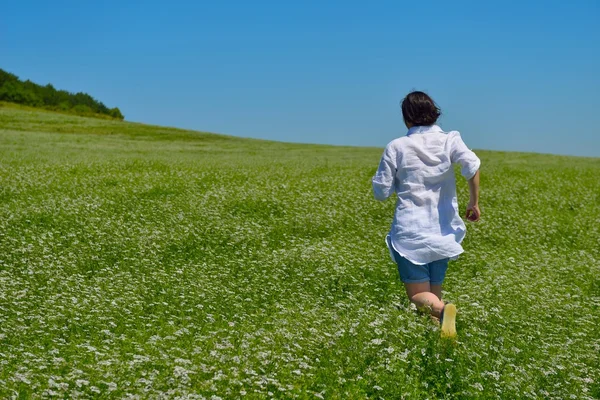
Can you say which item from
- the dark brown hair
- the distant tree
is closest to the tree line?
the distant tree

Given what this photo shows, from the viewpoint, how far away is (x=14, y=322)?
11094 millimetres

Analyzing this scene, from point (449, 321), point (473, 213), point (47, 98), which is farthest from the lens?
point (47, 98)

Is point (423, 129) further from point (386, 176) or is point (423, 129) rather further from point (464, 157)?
point (386, 176)

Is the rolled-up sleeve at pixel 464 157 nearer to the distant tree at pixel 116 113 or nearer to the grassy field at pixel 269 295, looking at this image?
the grassy field at pixel 269 295

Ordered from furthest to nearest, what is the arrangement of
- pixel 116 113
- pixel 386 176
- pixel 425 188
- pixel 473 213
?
pixel 116 113 → pixel 425 188 → pixel 386 176 → pixel 473 213

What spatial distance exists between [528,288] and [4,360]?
992 centimetres

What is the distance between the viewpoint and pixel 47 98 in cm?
12125

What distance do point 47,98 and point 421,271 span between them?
121496 mm

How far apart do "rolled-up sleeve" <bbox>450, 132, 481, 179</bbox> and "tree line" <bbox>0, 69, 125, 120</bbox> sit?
113376 mm

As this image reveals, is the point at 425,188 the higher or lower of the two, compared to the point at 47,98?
lower

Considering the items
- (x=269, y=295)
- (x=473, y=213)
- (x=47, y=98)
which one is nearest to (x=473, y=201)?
(x=473, y=213)

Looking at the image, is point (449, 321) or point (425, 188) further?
point (425, 188)

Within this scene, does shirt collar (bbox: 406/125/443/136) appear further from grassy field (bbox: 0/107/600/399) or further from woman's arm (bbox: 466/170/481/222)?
grassy field (bbox: 0/107/600/399)

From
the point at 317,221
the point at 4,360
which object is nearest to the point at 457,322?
the point at 4,360
